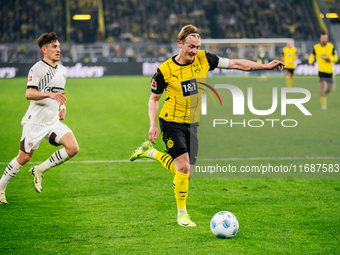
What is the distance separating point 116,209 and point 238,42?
28.5 metres

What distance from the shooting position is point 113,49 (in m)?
32.5

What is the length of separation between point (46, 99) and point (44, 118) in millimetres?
260

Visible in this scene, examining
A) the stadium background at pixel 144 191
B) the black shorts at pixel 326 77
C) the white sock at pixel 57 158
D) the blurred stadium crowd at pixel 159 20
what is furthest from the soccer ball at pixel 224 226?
the blurred stadium crowd at pixel 159 20

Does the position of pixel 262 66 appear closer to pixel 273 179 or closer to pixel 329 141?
pixel 273 179

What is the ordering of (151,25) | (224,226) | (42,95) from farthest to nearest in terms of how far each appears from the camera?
(151,25) → (42,95) → (224,226)

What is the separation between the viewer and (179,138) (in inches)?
223

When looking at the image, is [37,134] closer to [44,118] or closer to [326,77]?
[44,118]

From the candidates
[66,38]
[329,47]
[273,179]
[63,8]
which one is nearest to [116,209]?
[273,179]

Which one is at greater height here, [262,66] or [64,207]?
[262,66]

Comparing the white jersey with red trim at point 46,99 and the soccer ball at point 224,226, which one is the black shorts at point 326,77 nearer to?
the white jersey with red trim at point 46,99

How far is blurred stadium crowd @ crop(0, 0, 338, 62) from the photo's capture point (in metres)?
37.0

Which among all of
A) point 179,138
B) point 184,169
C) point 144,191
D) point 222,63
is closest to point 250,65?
point 222,63

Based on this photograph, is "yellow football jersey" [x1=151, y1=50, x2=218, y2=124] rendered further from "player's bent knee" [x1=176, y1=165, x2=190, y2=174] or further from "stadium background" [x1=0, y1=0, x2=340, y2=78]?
"stadium background" [x1=0, y1=0, x2=340, y2=78]

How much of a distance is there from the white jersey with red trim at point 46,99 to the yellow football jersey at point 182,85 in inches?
66.3
